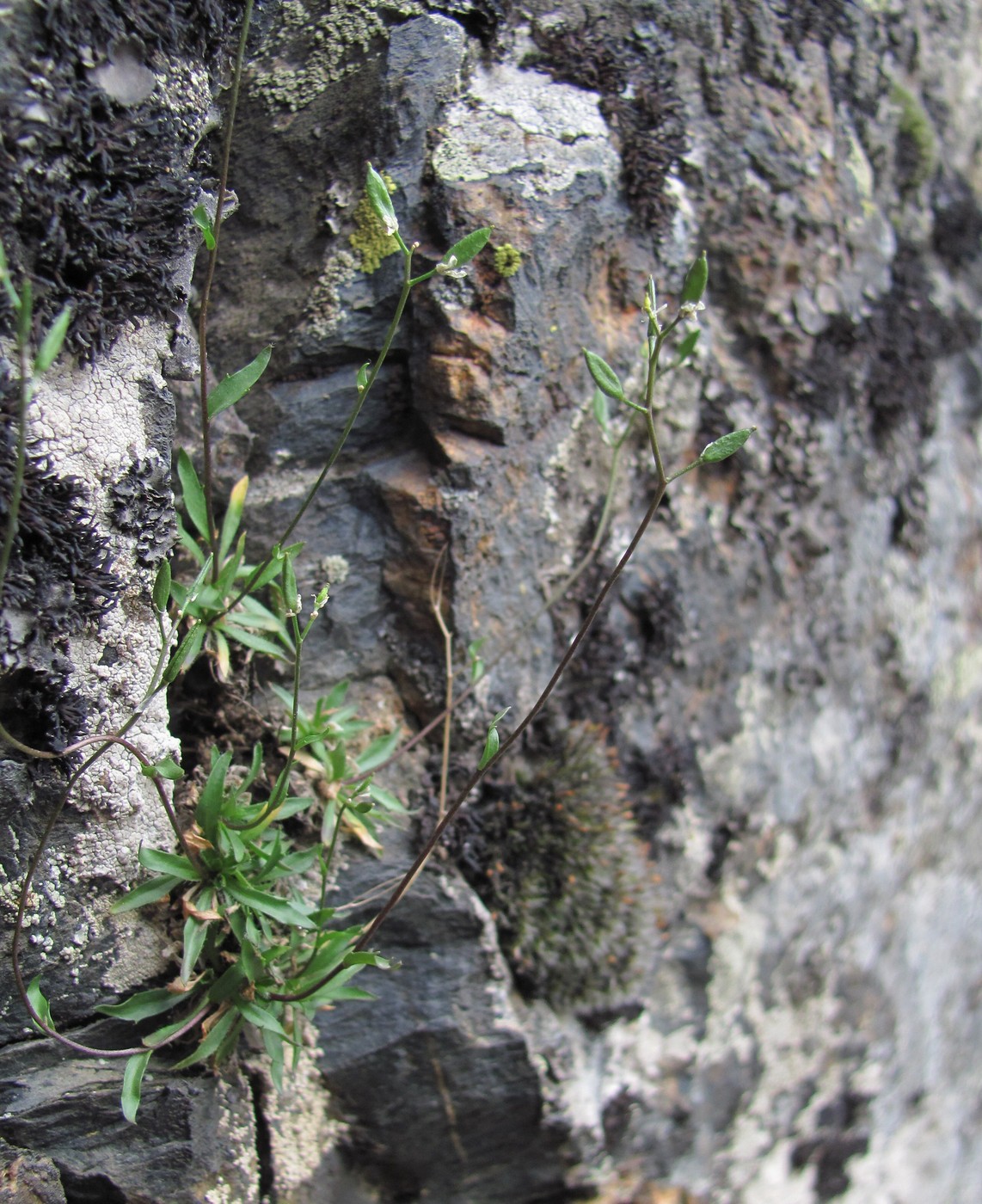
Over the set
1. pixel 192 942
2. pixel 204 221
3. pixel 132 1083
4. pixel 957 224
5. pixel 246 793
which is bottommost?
pixel 132 1083

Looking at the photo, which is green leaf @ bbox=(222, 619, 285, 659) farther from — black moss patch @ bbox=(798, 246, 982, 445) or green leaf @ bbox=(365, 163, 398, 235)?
black moss patch @ bbox=(798, 246, 982, 445)

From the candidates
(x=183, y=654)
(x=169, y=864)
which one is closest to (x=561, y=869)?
(x=169, y=864)

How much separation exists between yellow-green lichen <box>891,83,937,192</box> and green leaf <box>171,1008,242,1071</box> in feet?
14.0

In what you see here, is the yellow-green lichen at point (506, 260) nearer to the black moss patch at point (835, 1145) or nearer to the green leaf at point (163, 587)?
the green leaf at point (163, 587)

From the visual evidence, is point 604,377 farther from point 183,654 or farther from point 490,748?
point 183,654

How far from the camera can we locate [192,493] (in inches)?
91.6

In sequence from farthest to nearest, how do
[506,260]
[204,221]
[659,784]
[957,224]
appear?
Answer: [957,224]
[659,784]
[506,260]
[204,221]

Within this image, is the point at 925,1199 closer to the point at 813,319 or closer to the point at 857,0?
the point at 813,319

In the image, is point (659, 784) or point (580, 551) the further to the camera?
point (659, 784)

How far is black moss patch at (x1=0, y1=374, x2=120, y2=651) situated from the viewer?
5.92 ft

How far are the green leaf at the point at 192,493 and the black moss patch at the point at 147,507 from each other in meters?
0.13

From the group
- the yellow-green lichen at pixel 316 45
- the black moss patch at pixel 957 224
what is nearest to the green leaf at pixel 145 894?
the yellow-green lichen at pixel 316 45

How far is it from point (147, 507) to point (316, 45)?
57.0 inches

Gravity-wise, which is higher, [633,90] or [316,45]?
Answer: [633,90]
